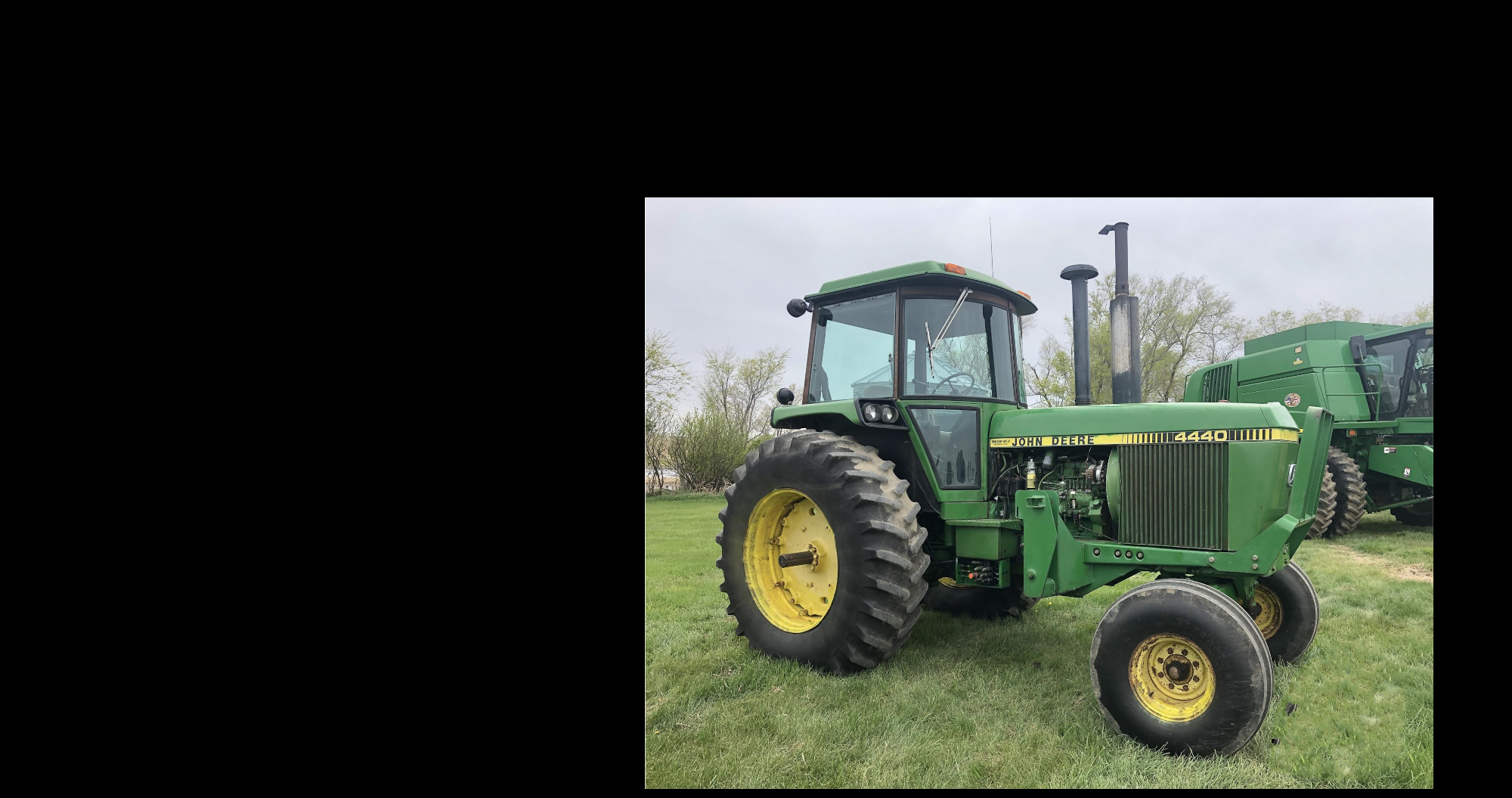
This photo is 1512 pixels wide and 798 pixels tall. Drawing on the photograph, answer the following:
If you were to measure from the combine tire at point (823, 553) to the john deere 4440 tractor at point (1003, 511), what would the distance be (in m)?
0.01

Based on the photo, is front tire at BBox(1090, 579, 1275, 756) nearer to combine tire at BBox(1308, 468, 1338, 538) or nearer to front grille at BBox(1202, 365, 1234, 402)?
combine tire at BBox(1308, 468, 1338, 538)

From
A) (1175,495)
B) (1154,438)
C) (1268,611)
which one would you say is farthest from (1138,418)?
(1268,611)

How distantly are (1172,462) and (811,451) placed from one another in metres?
1.91

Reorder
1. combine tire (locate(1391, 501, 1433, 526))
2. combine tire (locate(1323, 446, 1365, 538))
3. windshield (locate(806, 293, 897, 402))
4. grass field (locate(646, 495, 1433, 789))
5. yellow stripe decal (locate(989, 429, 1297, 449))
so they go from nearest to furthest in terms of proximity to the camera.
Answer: grass field (locate(646, 495, 1433, 789))
yellow stripe decal (locate(989, 429, 1297, 449))
windshield (locate(806, 293, 897, 402))
combine tire (locate(1323, 446, 1365, 538))
combine tire (locate(1391, 501, 1433, 526))

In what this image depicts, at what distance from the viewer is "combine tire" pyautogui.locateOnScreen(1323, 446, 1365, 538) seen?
880 cm

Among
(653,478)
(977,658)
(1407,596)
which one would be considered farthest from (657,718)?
(653,478)

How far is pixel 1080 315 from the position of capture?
4.55 m

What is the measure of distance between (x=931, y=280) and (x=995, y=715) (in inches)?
97.8

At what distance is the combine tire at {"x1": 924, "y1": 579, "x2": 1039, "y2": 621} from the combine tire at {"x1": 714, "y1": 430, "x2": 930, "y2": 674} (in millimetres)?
1069

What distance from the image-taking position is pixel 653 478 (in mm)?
21000

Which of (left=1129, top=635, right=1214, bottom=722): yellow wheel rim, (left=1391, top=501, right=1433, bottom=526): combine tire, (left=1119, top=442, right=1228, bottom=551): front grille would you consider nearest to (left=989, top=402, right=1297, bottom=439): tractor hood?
(left=1119, top=442, right=1228, bottom=551): front grille

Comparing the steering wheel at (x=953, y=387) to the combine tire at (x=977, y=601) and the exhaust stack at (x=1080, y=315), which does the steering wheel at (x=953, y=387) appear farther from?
the combine tire at (x=977, y=601)

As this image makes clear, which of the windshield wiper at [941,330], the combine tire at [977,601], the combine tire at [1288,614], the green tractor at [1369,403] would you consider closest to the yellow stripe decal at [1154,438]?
the windshield wiper at [941,330]

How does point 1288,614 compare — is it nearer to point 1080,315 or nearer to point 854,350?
point 1080,315
